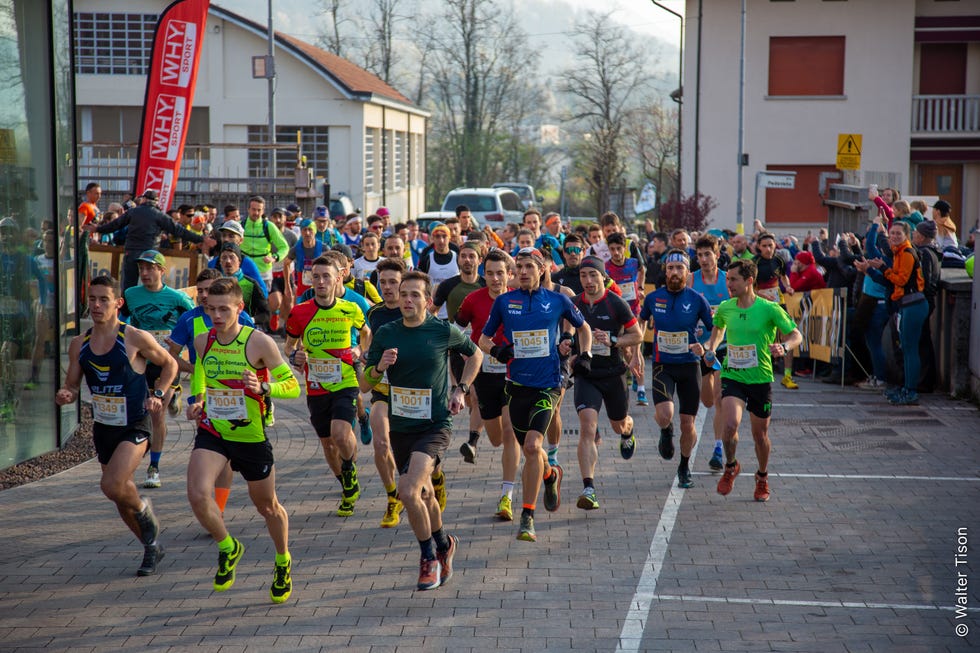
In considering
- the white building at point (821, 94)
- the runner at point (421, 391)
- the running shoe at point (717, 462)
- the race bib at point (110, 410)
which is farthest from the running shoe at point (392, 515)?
the white building at point (821, 94)

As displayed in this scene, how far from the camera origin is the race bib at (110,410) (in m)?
7.49

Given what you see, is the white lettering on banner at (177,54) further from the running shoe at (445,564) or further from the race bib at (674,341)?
the running shoe at (445,564)

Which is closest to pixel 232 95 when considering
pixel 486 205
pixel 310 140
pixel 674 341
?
pixel 310 140

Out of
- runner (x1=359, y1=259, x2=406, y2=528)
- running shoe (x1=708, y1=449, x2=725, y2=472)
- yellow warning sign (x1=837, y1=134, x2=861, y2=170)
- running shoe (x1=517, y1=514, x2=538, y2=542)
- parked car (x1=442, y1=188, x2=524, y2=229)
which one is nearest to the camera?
running shoe (x1=517, y1=514, x2=538, y2=542)

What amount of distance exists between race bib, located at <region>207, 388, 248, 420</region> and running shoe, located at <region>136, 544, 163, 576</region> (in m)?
1.17

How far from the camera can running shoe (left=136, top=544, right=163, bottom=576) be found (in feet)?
24.9

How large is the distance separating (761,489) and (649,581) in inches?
98.4

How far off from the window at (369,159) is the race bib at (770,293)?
29.4 metres

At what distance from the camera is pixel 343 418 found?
29.3 ft

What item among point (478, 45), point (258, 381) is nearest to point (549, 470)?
point (258, 381)

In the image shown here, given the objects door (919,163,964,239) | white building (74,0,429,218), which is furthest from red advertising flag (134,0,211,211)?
door (919,163,964,239)

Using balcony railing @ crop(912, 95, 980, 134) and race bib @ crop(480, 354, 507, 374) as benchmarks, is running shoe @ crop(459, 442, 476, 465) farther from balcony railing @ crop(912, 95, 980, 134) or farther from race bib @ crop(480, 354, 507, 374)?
balcony railing @ crop(912, 95, 980, 134)

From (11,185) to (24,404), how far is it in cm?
189

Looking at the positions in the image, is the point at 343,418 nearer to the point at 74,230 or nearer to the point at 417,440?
the point at 417,440
